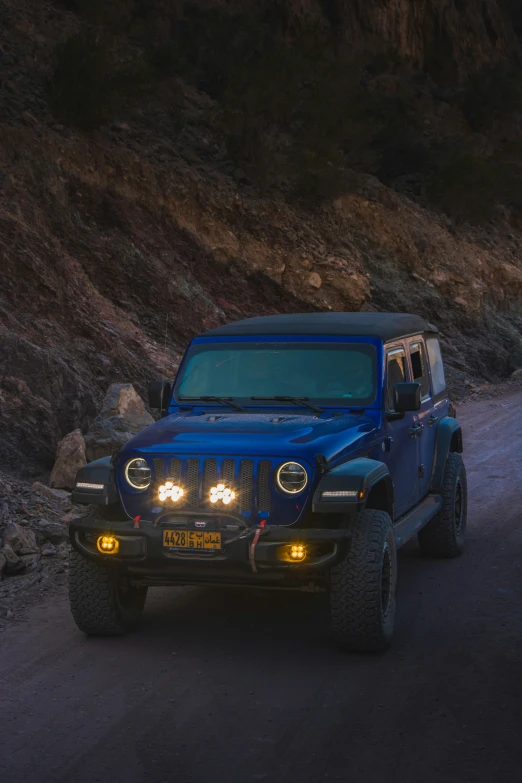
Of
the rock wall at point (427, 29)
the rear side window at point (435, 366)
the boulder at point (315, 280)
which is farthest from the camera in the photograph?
the rock wall at point (427, 29)

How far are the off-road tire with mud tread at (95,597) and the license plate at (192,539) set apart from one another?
1.68 ft

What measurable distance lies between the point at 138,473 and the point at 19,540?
Result: 243cm

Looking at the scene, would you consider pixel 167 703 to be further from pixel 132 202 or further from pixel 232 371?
pixel 132 202

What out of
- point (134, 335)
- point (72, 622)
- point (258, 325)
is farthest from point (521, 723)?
point (134, 335)

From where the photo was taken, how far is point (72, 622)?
21.5 ft

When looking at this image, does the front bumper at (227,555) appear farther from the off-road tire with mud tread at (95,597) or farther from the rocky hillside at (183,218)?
the rocky hillside at (183,218)

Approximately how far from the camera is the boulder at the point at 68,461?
10406 millimetres

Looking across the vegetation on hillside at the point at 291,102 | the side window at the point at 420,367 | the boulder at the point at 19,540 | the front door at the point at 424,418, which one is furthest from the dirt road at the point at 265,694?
the vegetation on hillside at the point at 291,102

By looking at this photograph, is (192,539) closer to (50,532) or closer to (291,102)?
(50,532)

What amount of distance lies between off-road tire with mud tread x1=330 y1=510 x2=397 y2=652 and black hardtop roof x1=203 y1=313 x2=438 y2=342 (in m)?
1.75

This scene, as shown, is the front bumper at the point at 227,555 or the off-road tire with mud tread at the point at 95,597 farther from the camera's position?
the off-road tire with mud tread at the point at 95,597

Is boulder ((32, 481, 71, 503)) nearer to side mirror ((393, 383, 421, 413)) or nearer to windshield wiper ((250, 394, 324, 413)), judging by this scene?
windshield wiper ((250, 394, 324, 413))

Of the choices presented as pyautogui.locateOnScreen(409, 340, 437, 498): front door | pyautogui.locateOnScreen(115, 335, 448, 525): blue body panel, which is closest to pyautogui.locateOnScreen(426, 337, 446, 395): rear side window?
pyautogui.locateOnScreen(409, 340, 437, 498): front door

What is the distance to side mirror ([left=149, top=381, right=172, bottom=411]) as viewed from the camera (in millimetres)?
7176
